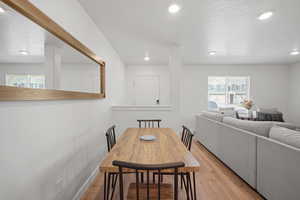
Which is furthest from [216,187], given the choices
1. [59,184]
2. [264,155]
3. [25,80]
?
[25,80]

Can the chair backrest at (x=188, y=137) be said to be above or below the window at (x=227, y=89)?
below

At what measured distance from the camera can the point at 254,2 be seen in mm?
1847

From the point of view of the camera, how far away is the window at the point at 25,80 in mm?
912

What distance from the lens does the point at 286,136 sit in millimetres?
1645

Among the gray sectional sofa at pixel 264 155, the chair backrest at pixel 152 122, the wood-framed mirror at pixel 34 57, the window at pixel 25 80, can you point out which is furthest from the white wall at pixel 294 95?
the window at pixel 25 80

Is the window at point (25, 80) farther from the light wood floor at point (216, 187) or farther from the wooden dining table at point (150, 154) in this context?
the light wood floor at point (216, 187)

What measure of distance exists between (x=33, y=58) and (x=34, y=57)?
11 mm

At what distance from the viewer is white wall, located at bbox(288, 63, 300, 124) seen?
511cm

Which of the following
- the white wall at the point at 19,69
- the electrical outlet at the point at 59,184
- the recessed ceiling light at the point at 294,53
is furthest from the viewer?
the recessed ceiling light at the point at 294,53

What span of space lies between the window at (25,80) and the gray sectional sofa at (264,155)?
7.92 feet

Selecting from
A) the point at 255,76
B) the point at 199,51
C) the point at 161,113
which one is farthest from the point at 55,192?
the point at 255,76

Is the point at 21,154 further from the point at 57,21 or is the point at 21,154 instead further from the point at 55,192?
the point at 57,21

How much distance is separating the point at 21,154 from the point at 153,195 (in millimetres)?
996

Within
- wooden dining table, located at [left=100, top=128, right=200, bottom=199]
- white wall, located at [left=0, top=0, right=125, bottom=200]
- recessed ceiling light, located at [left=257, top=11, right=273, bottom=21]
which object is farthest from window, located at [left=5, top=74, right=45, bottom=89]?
recessed ceiling light, located at [left=257, top=11, right=273, bottom=21]
